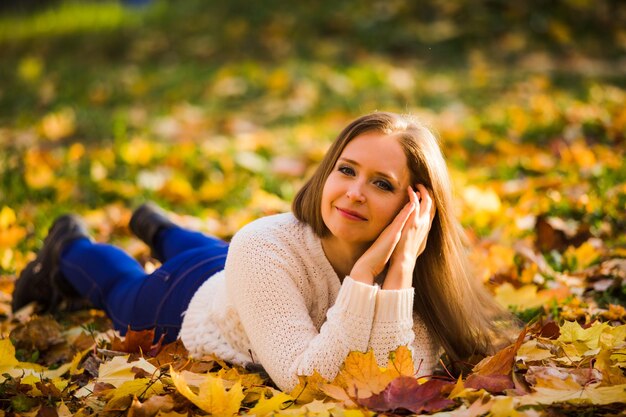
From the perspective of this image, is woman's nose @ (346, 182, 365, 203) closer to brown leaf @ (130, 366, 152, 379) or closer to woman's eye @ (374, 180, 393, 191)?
woman's eye @ (374, 180, 393, 191)

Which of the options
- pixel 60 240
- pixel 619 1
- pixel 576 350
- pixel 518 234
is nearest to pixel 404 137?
pixel 576 350

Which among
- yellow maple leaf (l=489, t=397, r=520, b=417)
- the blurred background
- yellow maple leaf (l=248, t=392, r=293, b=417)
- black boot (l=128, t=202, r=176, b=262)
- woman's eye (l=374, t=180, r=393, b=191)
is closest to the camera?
yellow maple leaf (l=489, t=397, r=520, b=417)

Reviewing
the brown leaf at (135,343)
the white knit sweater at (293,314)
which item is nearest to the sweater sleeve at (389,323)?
the white knit sweater at (293,314)

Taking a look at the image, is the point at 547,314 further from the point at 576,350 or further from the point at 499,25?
the point at 499,25

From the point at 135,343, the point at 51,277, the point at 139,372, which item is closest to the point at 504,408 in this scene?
the point at 139,372

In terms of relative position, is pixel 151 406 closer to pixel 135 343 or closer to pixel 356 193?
pixel 135 343

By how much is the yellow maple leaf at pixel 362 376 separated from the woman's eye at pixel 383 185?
0.53 m

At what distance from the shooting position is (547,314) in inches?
104

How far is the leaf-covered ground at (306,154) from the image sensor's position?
76.3 inches

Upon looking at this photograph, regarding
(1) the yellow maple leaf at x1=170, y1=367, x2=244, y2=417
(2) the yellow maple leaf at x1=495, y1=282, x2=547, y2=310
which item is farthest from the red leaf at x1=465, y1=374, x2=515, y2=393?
(2) the yellow maple leaf at x1=495, y1=282, x2=547, y2=310

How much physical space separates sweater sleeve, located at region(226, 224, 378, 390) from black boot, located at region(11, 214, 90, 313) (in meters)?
1.25

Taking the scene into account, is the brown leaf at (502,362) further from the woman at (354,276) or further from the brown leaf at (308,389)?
the brown leaf at (308,389)

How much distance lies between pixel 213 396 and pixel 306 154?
3.23 metres

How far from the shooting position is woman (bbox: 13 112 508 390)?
6.68 ft
